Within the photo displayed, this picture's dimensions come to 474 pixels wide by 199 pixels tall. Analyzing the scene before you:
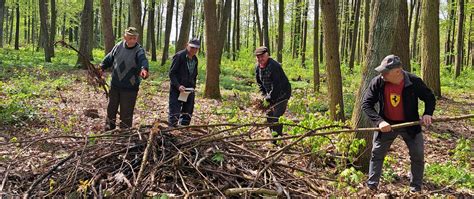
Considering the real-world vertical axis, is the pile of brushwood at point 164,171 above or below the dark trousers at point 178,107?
below

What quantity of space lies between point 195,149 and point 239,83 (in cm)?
1189

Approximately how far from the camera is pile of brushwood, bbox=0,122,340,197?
4.00m

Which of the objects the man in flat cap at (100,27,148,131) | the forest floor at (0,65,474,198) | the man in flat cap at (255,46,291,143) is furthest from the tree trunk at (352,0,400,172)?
the man in flat cap at (100,27,148,131)

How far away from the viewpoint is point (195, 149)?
4.55 metres

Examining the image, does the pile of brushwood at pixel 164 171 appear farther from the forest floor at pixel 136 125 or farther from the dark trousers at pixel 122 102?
the dark trousers at pixel 122 102

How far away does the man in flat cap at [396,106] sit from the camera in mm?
4875

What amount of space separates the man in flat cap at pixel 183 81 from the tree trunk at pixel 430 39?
884 cm

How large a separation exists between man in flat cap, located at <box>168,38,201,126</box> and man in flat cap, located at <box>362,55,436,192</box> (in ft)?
10.1

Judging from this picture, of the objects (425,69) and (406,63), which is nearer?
(406,63)

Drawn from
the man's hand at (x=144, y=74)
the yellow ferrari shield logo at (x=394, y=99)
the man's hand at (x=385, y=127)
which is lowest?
the man's hand at (x=385, y=127)

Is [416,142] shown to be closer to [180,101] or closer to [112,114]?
[180,101]

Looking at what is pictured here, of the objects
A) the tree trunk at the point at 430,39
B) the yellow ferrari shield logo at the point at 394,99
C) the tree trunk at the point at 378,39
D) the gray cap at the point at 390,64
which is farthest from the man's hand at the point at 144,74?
the tree trunk at the point at 430,39

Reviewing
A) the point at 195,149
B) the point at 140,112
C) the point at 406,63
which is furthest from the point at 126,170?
the point at 406,63

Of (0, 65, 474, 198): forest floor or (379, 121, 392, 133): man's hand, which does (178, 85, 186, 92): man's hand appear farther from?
(379, 121, 392, 133): man's hand
